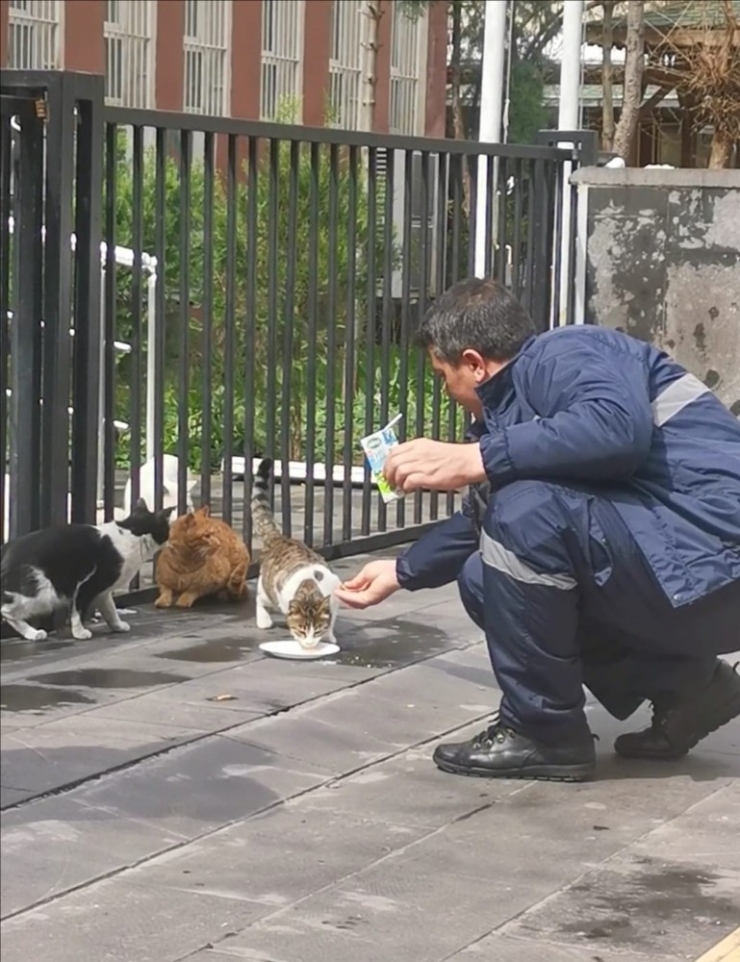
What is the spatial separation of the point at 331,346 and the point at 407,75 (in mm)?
24446

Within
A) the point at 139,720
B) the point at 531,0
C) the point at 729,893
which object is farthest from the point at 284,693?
the point at 531,0

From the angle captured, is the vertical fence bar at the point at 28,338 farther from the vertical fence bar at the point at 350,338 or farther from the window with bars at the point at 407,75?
the window with bars at the point at 407,75

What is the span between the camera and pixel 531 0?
26.1 meters

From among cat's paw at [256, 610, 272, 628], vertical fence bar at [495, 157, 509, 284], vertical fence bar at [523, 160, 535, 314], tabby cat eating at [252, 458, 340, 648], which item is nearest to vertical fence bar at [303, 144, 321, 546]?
tabby cat eating at [252, 458, 340, 648]

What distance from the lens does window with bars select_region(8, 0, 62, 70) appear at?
22.9 m

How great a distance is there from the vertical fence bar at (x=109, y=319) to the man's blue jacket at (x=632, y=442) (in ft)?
6.42

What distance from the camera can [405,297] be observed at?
7.51 meters

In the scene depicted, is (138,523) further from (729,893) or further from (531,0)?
(531,0)

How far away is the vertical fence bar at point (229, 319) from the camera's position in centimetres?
652

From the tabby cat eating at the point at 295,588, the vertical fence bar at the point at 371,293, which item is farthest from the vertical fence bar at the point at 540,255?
the tabby cat eating at the point at 295,588

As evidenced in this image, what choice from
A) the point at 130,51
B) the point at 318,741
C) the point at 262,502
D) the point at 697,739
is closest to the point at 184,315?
the point at 262,502

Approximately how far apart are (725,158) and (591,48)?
192 inches

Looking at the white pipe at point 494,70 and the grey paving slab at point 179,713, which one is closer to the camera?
the grey paving slab at point 179,713

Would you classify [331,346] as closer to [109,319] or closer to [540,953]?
[109,319]
